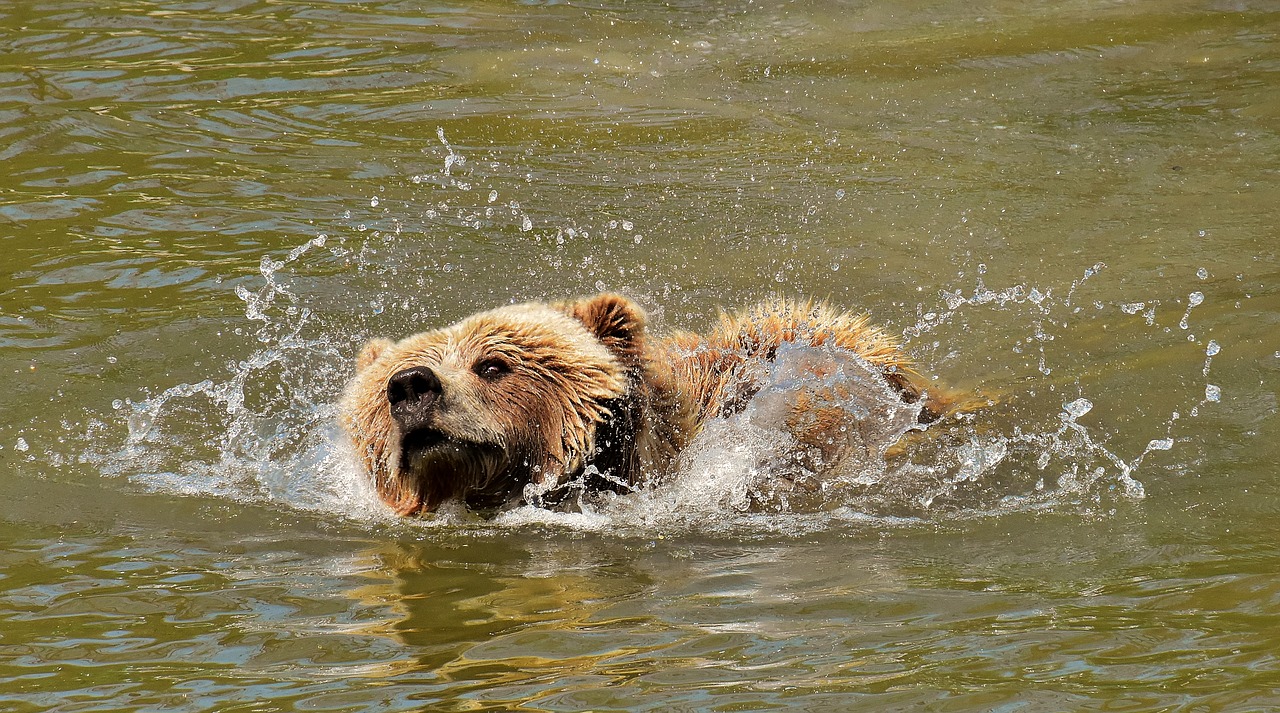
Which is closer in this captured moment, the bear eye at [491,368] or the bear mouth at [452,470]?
the bear mouth at [452,470]

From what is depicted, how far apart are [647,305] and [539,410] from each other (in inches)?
115

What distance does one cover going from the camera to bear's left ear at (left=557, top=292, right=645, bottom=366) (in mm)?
6594

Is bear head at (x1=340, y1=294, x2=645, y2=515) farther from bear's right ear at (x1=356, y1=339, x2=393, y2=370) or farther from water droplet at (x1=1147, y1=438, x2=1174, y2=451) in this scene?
water droplet at (x1=1147, y1=438, x2=1174, y2=451)

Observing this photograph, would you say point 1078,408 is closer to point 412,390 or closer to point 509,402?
point 509,402

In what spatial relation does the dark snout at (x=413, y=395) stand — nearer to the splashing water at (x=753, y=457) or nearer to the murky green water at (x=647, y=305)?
the murky green water at (x=647, y=305)

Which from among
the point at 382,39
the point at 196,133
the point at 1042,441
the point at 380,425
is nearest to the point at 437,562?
the point at 380,425

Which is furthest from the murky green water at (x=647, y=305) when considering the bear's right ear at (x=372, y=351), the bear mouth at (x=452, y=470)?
the bear's right ear at (x=372, y=351)

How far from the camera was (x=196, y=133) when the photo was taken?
1228 cm

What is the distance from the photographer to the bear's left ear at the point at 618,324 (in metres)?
6.59

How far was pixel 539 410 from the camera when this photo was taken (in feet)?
21.1

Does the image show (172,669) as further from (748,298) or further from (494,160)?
(494,160)

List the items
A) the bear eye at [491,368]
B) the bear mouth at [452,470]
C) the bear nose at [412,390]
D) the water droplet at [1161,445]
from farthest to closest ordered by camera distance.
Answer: the water droplet at [1161,445]
the bear eye at [491,368]
the bear mouth at [452,470]
the bear nose at [412,390]

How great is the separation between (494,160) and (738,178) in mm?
2049

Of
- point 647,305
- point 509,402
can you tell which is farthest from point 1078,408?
point 509,402
